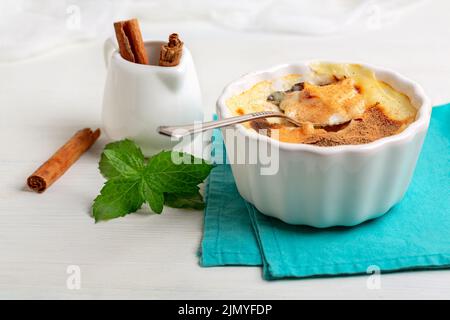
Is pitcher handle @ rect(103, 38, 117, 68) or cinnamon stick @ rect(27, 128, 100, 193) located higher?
pitcher handle @ rect(103, 38, 117, 68)

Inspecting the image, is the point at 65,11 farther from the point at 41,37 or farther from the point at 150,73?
the point at 150,73

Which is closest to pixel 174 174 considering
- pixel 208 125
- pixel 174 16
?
pixel 208 125

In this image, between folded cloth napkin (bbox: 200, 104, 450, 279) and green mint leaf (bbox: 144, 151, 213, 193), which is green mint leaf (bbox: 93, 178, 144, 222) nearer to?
green mint leaf (bbox: 144, 151, 213, 193)

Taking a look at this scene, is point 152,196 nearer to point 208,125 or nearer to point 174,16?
point 208,125

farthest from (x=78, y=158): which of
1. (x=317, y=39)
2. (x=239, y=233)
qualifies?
(x=317, y=39)

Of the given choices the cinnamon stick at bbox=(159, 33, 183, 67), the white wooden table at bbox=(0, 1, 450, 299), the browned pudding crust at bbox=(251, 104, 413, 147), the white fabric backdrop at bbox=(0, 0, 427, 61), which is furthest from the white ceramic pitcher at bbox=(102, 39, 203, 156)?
the white fabric backdrop at bbox=(0, 0, 427, 61)

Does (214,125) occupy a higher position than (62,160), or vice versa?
(214,125)
